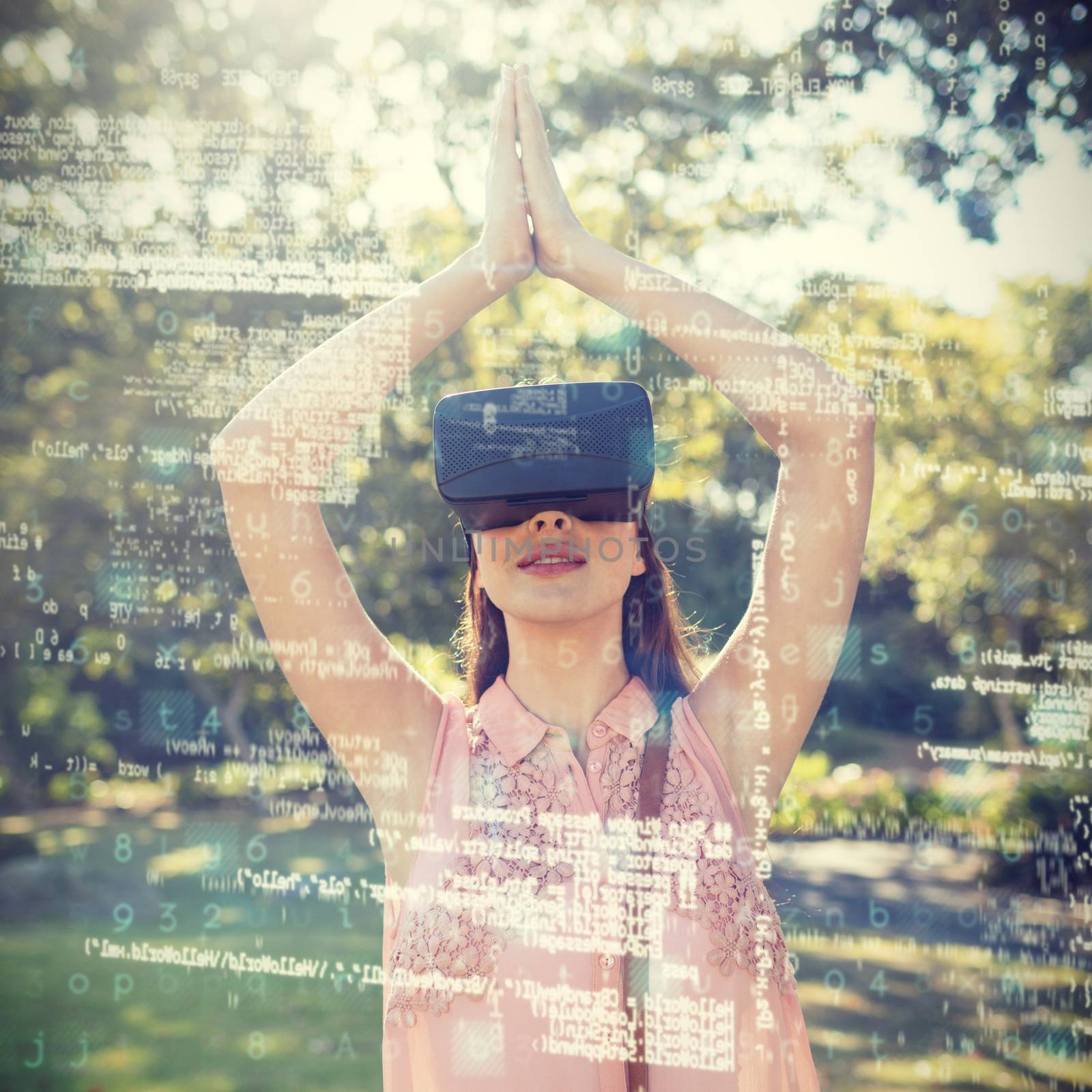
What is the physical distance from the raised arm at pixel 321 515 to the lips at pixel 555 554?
5.8 inches

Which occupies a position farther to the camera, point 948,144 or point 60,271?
point 60,271

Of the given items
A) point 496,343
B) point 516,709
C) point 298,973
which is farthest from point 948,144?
point 298,973

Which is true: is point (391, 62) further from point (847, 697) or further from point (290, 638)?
point (847, 697)

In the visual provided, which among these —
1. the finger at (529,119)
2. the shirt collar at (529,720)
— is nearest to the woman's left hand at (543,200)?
the finger at (529,119)

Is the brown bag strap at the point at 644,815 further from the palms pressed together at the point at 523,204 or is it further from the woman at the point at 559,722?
the palms pressed together at the point at 523,204

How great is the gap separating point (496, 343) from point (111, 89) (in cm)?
72

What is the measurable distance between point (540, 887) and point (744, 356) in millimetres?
483

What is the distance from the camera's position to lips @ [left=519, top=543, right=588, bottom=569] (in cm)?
85

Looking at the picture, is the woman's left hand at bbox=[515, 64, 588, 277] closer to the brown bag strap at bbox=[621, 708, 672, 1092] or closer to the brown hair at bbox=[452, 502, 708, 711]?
the brown hair at bbox=[452, 502, 708, 711]

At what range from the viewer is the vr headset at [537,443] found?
81cm

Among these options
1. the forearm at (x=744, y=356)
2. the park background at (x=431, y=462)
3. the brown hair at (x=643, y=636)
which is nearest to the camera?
the forearm at (x=744, y=356)

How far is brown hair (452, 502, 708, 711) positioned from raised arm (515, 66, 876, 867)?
0.07 metres

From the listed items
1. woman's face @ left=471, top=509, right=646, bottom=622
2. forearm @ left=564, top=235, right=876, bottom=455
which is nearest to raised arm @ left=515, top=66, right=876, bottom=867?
forearm @ left=564, top=235, right=876, bottom=455

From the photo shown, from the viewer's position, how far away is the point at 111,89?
1500 millimetres
